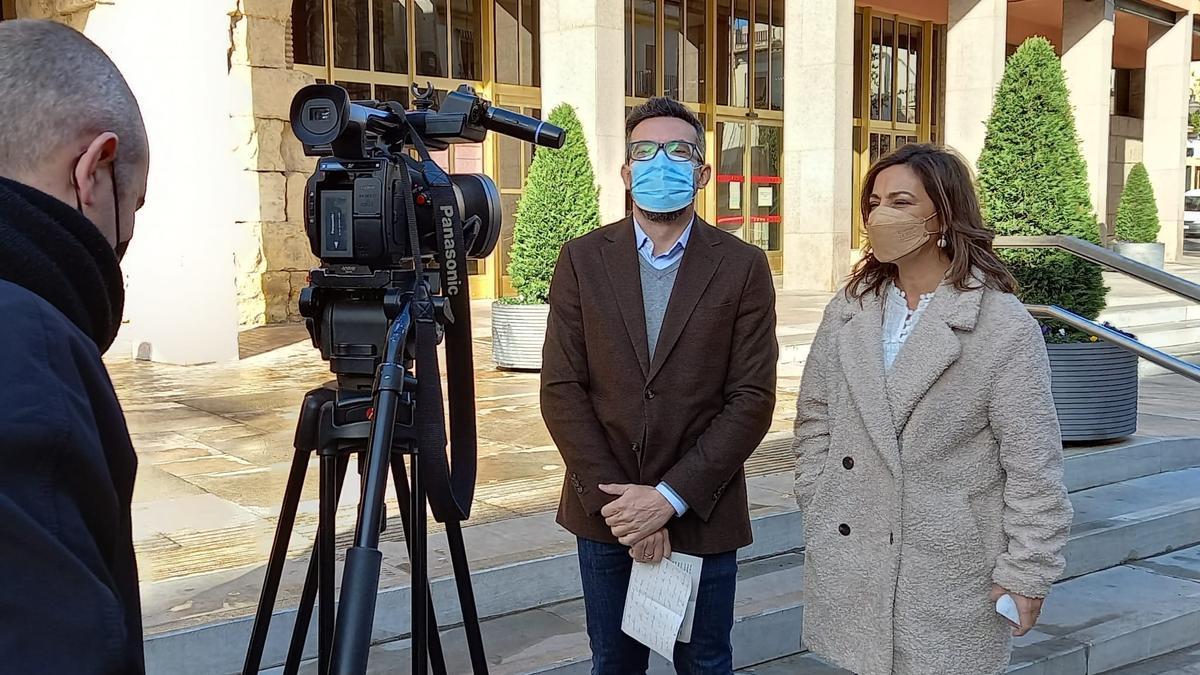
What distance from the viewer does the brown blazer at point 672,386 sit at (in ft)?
8.70

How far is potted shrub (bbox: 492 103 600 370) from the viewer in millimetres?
8156

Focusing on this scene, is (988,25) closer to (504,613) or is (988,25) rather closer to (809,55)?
(809,55)

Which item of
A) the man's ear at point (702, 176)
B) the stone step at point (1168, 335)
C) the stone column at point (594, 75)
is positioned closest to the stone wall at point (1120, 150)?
the stone step at point (1168, 335)

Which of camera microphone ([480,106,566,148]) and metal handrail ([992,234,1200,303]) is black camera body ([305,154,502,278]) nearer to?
camera microphone ([480,106,566,148])

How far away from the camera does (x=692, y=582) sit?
2.61 m

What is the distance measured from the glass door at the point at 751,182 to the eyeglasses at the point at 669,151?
1382cm

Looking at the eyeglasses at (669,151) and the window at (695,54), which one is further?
the window at (695,54)

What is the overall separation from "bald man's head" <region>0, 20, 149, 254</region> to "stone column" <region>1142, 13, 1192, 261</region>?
74.7 ft

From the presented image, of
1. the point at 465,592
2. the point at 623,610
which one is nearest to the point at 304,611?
the point at 465,592

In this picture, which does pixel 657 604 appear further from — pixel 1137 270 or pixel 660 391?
pixel 1137 270

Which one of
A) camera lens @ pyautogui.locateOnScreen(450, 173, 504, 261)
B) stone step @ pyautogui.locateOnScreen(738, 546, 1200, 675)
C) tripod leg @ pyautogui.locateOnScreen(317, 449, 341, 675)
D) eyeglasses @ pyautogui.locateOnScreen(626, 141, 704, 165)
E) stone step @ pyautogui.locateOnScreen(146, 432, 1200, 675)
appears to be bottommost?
stone step @ pyautogui.locateOnScreen(738, 546, 1200, 675)

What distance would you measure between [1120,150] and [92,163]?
88.4 ft

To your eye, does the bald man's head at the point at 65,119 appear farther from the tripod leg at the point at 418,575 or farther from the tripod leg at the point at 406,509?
the tripod leg at the point at 406,509

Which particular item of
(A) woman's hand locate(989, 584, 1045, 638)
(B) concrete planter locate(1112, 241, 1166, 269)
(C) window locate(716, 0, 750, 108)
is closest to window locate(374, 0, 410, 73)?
(C) window locate(716, 0, 750, 108)
